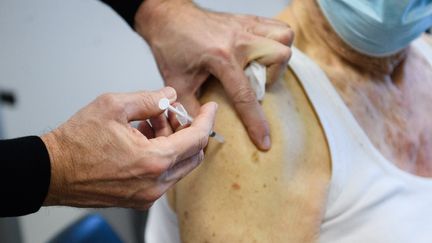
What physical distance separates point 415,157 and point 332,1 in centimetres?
36

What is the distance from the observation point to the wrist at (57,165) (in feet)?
2.06

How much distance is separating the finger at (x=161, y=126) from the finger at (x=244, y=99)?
0.42 ft

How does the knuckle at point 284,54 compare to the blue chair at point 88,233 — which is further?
the blue chair at point 88,233

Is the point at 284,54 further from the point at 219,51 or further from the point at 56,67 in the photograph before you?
the point at 56,67

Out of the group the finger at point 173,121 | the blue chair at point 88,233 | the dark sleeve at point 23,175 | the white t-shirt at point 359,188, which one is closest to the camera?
the dark sleeve at point 23,175

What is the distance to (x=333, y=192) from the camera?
0.83 meters

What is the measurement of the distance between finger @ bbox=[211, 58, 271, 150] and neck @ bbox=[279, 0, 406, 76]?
0.81 feet

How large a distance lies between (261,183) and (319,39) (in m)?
0.36

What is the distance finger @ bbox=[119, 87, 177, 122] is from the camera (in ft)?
2.10

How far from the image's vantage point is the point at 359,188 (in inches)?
32.9

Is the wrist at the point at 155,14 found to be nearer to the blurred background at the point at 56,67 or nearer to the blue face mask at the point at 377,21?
the blue face mask at the point at 377,21

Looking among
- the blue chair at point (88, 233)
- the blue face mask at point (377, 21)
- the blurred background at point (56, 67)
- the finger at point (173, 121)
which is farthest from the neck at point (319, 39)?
the blurred background at point (56, 67)

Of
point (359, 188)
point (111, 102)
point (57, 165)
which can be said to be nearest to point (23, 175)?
point (57, 165)

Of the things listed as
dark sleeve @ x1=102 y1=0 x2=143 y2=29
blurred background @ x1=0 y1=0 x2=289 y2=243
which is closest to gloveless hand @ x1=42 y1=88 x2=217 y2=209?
dark sleeve @ x1=102 y1=0 x2=143 y2=29
